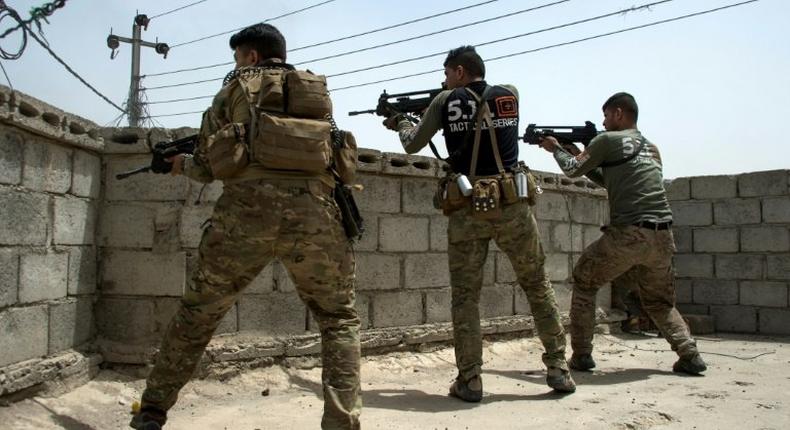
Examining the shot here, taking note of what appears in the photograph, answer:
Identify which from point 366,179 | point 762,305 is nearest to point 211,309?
point 366,179

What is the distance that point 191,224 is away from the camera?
364 centimetres

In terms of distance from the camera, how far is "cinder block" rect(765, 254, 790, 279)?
621 cm

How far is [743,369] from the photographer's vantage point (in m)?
4.39

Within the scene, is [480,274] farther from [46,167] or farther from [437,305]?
[46,167]

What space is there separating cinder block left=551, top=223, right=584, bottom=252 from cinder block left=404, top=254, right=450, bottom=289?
4.20 ft

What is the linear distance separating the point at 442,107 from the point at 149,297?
1890mm

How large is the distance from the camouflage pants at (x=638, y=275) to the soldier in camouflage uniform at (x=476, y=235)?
3.03 ft

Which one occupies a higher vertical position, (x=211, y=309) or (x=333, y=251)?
(x=333, y=251)

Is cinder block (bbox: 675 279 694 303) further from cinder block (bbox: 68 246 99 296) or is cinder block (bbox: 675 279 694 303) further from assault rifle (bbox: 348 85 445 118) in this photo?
cinder block (bbox: 68 246 99 296)

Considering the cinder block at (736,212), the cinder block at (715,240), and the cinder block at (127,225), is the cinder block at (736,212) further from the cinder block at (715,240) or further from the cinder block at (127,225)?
the cinder block at (127,225)

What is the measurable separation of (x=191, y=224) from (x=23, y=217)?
0.85m

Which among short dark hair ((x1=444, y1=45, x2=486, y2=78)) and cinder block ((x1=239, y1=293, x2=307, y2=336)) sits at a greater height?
short dark hair ((x1=444, y1=45, x2=486, y2=78))

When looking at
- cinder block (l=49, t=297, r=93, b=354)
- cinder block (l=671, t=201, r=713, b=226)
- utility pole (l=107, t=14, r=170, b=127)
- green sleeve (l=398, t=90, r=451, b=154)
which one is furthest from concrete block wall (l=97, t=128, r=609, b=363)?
utility pole (l=107, t=14, r=170, b=127)

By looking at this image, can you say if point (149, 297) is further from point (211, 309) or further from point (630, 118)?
point (630, 118)
